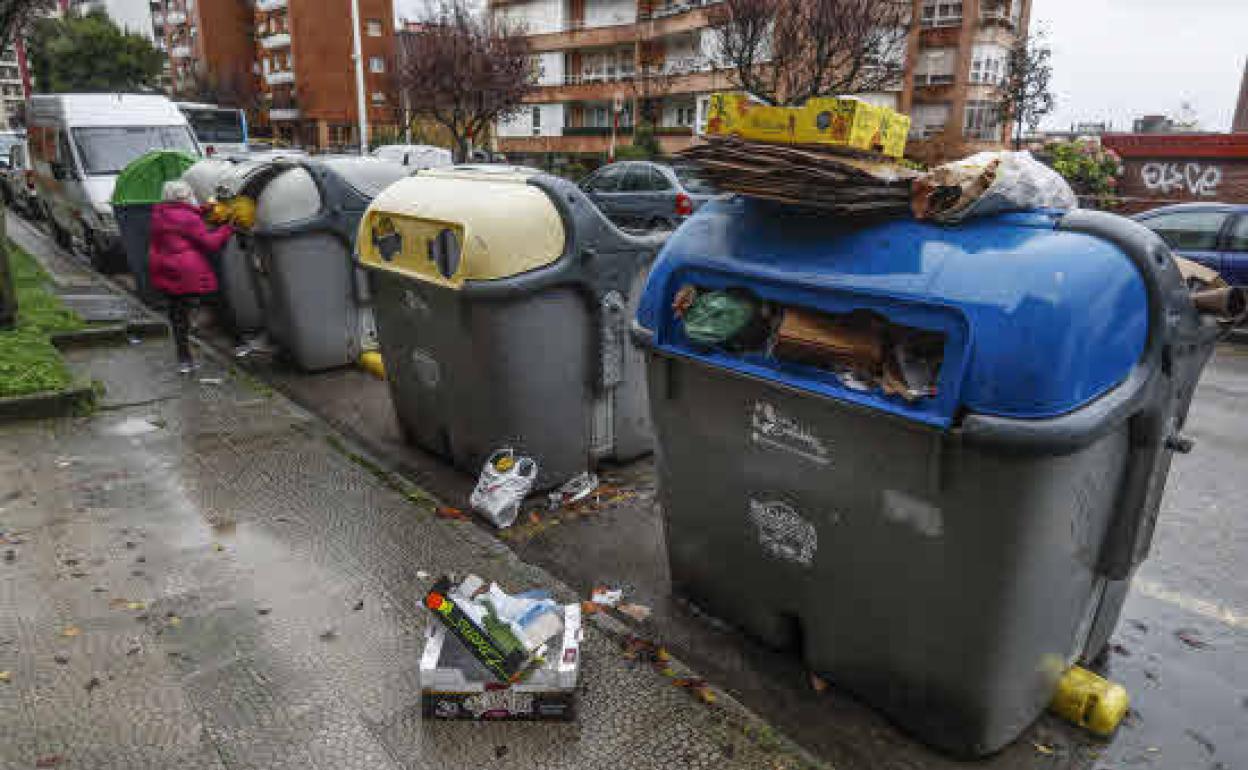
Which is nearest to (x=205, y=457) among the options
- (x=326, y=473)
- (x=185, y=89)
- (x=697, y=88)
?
(x=326, y=473)

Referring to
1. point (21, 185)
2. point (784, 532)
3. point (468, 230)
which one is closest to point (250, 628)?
point (468, 230)

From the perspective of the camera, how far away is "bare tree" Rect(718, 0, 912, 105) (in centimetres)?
1755

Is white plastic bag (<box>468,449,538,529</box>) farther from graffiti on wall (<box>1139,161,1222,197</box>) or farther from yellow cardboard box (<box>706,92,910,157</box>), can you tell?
graffiti on wall (<box>1139,161,1222,197</box>)

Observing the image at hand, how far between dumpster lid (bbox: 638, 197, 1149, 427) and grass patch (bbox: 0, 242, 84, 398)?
5365 millimetres

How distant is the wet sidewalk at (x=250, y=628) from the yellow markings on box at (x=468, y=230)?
4.39 ft

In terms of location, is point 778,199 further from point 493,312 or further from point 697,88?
point 697,88

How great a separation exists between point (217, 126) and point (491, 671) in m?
26.6

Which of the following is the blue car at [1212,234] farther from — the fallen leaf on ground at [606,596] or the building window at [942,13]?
the building window at [942,13]

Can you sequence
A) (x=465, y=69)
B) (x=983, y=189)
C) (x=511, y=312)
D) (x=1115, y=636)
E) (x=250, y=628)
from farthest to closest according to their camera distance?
(x=465, y=69), (x=511, y=312), (x=1115, y=636), (x=250, y=628), (x=983, y=189)

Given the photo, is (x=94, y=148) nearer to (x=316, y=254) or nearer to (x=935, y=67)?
(x=316, y=254)

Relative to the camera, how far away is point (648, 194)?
15.3 meters

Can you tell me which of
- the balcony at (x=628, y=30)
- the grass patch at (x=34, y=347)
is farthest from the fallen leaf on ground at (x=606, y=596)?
the balcony at (x=628, y=30)

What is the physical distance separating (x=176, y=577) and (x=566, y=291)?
2.30m

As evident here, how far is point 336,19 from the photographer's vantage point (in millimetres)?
47500
